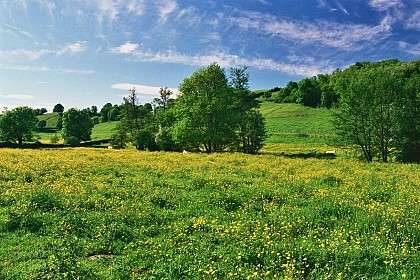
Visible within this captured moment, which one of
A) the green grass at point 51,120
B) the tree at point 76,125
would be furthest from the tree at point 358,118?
the green grass at point 51,120

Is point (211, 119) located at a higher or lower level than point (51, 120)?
lower

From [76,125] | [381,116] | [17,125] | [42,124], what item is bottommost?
[381,116]

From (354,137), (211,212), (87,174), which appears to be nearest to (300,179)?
(211,212)

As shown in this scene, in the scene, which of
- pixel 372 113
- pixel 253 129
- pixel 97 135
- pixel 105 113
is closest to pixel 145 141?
pixel 253 129

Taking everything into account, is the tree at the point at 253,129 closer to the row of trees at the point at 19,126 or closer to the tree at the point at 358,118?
the tree at the point at 358,118

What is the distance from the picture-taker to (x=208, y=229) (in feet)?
35.1

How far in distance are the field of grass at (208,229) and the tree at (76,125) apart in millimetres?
80963

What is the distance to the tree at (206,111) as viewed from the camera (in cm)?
4762

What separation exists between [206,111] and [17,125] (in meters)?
53.6

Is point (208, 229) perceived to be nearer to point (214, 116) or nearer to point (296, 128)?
point (214, 116)

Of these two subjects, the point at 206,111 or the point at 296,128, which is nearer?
the point at 206,111

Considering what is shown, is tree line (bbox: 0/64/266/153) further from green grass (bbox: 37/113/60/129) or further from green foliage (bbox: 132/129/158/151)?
green grass (bbox: 37/113/60/129)

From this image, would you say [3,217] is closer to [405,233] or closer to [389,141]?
[405,233]

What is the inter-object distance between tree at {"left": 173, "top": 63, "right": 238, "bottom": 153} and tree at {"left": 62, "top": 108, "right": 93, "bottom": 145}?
5509 centimetres
